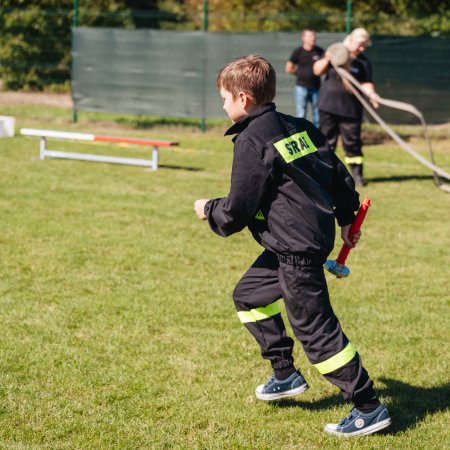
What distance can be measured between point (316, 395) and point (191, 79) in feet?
39.9


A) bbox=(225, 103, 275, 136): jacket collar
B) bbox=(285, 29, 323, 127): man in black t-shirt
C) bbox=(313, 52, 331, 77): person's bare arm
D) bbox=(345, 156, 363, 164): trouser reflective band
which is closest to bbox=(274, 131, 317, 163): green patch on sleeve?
bbox=(225, 103, 275, 136): jacket collar

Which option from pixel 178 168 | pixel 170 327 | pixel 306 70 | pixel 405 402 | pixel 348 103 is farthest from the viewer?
pixel 306 70

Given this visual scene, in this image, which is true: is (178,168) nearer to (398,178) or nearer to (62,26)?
(398,178)

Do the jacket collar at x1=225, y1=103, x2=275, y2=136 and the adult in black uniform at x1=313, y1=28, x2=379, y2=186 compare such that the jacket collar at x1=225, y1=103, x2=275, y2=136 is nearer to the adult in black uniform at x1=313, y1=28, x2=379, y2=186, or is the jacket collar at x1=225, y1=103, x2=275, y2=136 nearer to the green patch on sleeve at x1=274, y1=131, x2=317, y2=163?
the green patch on sleeve at x1=274, y1=131, x2=317, y2=163

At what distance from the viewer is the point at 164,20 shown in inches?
739

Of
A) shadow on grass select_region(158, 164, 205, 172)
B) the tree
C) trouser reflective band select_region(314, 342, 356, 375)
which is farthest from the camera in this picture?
the tree

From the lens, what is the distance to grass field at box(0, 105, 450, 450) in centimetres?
389

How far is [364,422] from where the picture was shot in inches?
149

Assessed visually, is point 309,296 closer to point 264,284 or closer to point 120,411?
point 264,284

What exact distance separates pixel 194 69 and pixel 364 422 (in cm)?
1271

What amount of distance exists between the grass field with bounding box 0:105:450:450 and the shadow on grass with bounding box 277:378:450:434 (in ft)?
0.03

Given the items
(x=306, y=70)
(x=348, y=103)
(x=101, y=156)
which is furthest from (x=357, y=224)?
(x=306, y=70)

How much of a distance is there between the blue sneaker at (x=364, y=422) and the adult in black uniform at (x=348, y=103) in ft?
23.3

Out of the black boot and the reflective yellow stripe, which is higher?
the reflective yellow stripe
